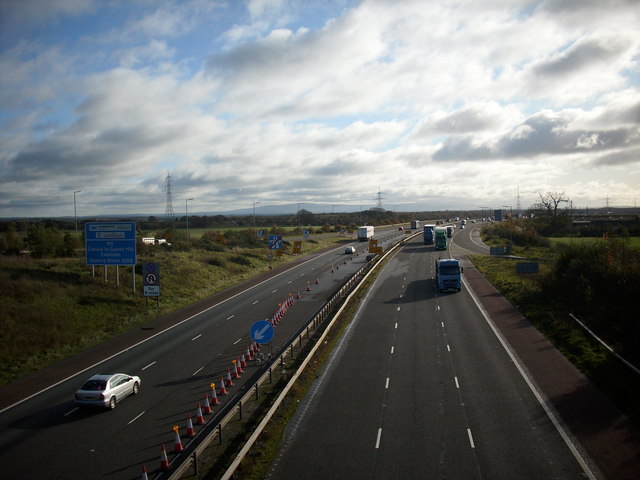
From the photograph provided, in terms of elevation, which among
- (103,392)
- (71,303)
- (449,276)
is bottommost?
(103,392)

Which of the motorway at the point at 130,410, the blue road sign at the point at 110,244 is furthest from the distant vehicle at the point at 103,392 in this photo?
the blue road sign at the point at 110,244

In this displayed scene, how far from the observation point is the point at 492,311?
32.4m

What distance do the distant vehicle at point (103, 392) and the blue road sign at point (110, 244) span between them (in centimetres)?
2058

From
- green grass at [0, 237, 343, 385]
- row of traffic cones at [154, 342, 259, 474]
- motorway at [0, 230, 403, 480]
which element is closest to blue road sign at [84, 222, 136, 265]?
green grass at [0, 237, 343, 385]

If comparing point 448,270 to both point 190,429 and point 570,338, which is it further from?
point 190,429

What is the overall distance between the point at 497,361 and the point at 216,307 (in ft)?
76.0

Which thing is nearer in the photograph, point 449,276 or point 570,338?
point 570,338

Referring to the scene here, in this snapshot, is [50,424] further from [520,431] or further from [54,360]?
[520,431]

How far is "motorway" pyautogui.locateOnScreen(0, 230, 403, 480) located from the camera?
1309 centimetres

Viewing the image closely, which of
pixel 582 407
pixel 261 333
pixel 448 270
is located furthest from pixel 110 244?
pixel 582 407

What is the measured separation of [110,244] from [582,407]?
33.4m

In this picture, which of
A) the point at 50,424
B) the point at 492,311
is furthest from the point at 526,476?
the point at 492,311

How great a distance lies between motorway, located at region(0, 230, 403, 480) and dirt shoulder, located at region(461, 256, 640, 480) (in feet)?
38.5

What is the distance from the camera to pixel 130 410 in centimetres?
1712
